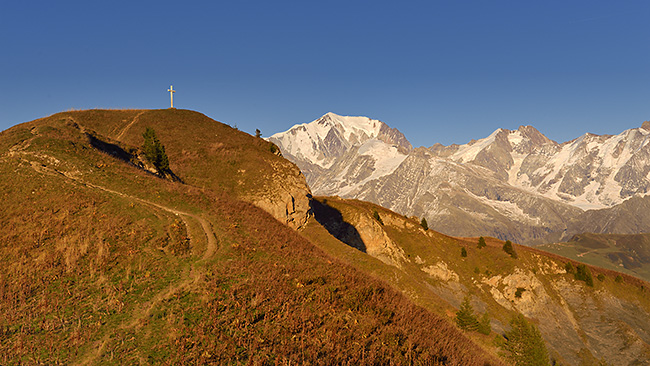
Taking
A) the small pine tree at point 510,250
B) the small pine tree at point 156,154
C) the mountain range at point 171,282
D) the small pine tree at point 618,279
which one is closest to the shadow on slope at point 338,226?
the mountain range at point 171,282

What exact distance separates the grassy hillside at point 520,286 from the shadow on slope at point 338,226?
249 mm

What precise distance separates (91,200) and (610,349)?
107246mm

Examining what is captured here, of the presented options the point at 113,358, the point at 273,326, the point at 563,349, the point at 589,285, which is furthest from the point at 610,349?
the point at 113,358

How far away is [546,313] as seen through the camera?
83250 millimetres

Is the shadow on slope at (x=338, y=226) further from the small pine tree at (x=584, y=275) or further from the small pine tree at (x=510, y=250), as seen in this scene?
the small pine tree at (x=584, y=275)

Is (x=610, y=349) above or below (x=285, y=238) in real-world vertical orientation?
below

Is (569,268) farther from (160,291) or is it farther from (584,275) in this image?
(160,291)

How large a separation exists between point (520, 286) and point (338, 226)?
5451cm

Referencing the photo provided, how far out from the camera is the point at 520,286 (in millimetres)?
85875

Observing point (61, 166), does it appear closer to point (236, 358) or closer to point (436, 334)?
point (236, 358)

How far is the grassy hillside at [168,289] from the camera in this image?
12.9 metres

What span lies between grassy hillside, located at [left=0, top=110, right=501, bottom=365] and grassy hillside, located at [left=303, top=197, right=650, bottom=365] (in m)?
45.4

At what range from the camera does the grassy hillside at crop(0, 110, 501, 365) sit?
12.9m

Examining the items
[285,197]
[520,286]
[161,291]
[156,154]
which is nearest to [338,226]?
[285,197]
